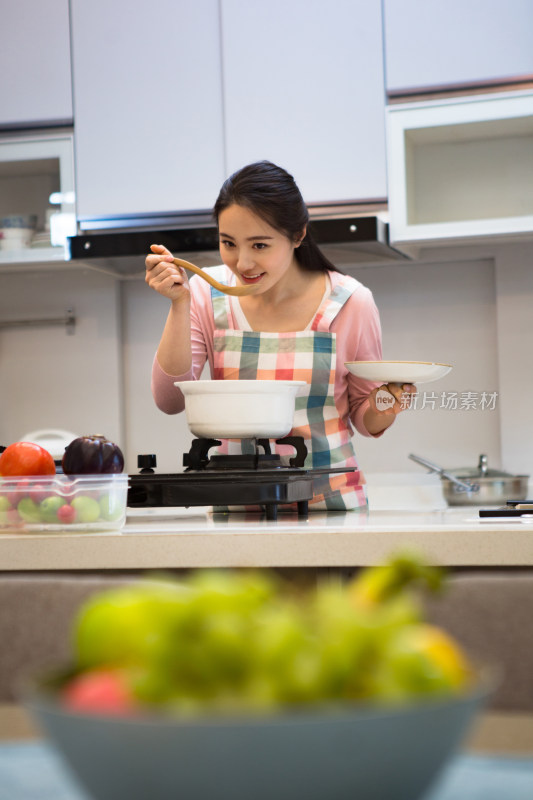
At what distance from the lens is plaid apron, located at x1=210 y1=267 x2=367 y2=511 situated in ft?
5.85

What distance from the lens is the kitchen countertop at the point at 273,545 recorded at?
124 cm

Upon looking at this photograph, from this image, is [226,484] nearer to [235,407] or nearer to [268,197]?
[235,407]

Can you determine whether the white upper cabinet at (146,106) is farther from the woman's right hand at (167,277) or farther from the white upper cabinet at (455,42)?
the woman's right hand at (167,277)

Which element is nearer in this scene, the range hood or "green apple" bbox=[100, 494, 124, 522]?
"green apple" bbox=[100, 494, 124, 522]

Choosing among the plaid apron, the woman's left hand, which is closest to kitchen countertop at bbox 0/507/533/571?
the woman's left hand

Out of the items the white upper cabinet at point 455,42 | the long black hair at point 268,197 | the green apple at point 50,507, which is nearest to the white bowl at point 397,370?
the long black hair at point 268,197

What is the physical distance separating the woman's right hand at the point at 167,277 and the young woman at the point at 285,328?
0.04 meters

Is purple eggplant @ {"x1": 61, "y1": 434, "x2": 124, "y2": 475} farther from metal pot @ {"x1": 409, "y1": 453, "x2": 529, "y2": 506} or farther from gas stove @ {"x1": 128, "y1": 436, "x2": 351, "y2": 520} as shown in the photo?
metal pot @ {"x1": 409, "y1": 453, "x2": 529, "y2": 506}

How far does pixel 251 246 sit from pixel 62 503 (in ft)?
2.21

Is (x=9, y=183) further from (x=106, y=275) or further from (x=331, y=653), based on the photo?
(x=331, y=653)

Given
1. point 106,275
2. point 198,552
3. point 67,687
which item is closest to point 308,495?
point 198,552

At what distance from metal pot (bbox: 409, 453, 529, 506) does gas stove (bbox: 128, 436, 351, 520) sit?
1.10 metres

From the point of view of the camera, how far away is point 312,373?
1.79 metres

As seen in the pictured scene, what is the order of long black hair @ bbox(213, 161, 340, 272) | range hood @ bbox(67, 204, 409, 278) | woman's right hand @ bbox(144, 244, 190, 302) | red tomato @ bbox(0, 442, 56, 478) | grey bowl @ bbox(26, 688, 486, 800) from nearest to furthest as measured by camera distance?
grey bowl @ bbox(26, 688, 486, 800), red tomato @ bbox(0, 442, 56, 478), woman's right hand @ bbox(144, 244, 190, 302), long black hair @ bbox(213, 161, 340, 272), range hood @ bbox(67, 204, 409, 278)
